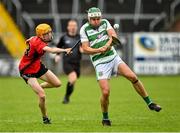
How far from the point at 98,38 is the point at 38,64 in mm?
1555

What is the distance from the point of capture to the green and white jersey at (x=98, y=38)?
46.0 feet

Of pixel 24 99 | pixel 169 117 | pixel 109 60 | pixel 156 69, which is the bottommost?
pixel 156 69

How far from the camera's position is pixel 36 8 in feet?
127

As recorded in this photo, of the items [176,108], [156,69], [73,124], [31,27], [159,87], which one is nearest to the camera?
[73,124]

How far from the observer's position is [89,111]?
1741cm

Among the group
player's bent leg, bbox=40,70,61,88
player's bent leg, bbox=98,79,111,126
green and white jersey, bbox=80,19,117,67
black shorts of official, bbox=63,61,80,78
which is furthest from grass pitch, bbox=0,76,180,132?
green and white jersey, bbox=80,19,117,67

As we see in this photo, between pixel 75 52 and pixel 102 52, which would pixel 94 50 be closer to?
pixel 102 52

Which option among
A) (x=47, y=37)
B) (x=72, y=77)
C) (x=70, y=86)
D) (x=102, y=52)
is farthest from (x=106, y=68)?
(x=72, y=77)

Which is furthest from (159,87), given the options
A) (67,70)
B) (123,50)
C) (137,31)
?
(137,31)

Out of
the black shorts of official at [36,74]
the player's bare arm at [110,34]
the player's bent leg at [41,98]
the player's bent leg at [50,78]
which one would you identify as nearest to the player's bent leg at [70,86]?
the player's bent leg at [50,78]

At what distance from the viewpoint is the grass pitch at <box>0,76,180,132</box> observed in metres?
13.5

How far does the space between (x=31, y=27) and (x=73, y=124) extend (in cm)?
2382

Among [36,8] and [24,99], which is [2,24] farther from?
[24,99]

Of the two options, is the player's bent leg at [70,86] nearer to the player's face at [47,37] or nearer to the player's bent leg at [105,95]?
the player's face at [47,37]
